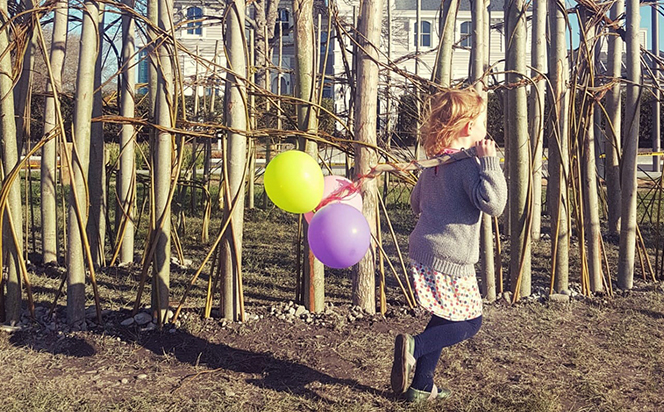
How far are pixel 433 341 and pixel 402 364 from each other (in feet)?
0.68

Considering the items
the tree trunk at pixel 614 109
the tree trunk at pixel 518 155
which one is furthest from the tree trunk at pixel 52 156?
the tree trunk at pixel 614 109

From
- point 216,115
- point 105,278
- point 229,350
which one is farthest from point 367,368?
point 216,115

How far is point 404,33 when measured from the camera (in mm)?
31109

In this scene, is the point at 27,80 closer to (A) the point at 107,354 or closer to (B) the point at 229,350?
(A) the point at 107,354

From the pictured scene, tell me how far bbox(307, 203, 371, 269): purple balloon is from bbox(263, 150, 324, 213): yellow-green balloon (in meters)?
0.09

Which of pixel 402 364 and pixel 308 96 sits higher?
pixel 308 96

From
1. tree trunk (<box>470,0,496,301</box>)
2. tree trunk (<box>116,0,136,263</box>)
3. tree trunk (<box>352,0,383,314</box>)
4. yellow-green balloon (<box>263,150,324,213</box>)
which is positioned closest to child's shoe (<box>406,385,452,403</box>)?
yellow-green balloon (<box>263,150,324,213</box>)

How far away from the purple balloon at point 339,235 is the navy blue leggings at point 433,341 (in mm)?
410

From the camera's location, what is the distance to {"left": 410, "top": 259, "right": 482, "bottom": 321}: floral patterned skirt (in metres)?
2.82

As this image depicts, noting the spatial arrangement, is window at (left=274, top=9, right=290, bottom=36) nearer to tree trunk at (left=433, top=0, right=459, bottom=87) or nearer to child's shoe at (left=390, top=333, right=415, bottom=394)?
tree trunk at (left=433, top=0, right=459, bottom=87)

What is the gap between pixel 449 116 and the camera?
282 cm

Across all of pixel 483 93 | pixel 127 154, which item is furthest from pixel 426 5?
pixel 483 93

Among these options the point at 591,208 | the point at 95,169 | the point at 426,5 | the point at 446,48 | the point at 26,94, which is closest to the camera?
the point at 26,94

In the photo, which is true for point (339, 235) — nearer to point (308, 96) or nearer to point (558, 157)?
point (308, 96)
